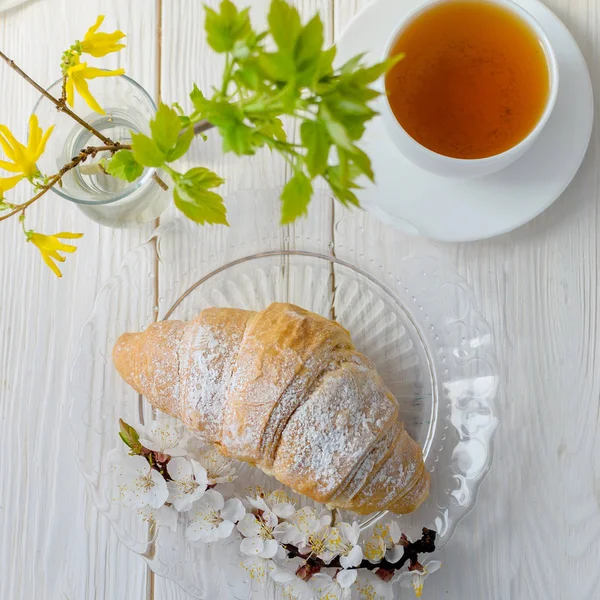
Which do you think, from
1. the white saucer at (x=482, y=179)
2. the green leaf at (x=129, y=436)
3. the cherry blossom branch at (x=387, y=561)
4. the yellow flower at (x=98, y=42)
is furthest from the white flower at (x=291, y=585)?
the yellow flower at (x=98, y=42)

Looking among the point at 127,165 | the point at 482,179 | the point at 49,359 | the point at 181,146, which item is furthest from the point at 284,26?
the point at 49,359

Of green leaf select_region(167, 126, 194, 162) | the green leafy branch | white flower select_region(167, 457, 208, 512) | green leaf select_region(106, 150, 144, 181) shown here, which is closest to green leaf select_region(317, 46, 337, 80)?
the green leafy branch

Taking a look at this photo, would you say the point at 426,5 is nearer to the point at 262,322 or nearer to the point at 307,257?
the point at 307,257

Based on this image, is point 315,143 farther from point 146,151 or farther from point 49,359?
point 49,359

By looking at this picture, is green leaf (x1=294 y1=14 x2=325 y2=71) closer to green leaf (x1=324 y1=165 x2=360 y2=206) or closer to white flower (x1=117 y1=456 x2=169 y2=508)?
green leaf (x1=324 y1=165 x2=360 y2=206)

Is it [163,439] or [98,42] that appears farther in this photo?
[163,439]

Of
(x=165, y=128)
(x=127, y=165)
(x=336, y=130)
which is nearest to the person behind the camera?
(x=336, y=130)

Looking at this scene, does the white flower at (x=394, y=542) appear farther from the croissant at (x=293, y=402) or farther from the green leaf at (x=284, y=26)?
the green leaf at (x=284, y=26)
